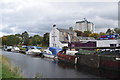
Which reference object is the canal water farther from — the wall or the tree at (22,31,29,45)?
the tree at (22,31,29,45)

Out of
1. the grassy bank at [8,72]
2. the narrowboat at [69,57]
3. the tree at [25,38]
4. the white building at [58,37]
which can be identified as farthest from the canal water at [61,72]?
the tree at [25,38]

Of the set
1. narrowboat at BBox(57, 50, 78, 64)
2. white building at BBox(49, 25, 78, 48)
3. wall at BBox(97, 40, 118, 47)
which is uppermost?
white building at BBox(49, 25, 78, 48)

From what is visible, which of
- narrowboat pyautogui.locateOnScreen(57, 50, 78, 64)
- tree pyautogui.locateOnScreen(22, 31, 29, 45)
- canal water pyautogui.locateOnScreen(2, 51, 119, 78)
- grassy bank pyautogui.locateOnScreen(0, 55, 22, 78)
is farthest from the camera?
tree pyautogui.locateOnScreen(22, 31, 29, 45)

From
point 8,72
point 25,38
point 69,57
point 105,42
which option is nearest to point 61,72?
point 8,72

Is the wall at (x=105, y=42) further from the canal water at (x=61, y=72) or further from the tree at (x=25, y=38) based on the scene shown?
the tree at (x=25, y=38)

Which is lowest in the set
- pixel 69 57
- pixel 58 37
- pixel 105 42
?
pixel 69 57

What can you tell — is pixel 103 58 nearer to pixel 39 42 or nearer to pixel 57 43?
pixel 57 43

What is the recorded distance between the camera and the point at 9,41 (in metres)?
109

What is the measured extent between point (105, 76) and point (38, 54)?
31.7 metres

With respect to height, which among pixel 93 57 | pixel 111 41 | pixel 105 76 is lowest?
pixel 105 76

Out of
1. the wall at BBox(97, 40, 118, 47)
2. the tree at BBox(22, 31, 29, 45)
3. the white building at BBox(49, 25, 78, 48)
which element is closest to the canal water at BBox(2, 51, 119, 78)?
the wall at BBox(97, 40, 118, 47)

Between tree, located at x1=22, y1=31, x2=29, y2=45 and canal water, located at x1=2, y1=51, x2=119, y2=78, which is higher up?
tree, located at x1=22, y1=31, x2=29, y2=45

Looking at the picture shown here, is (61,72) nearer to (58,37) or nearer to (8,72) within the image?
(8,72)

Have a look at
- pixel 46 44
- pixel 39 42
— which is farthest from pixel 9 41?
pixel 46 44
